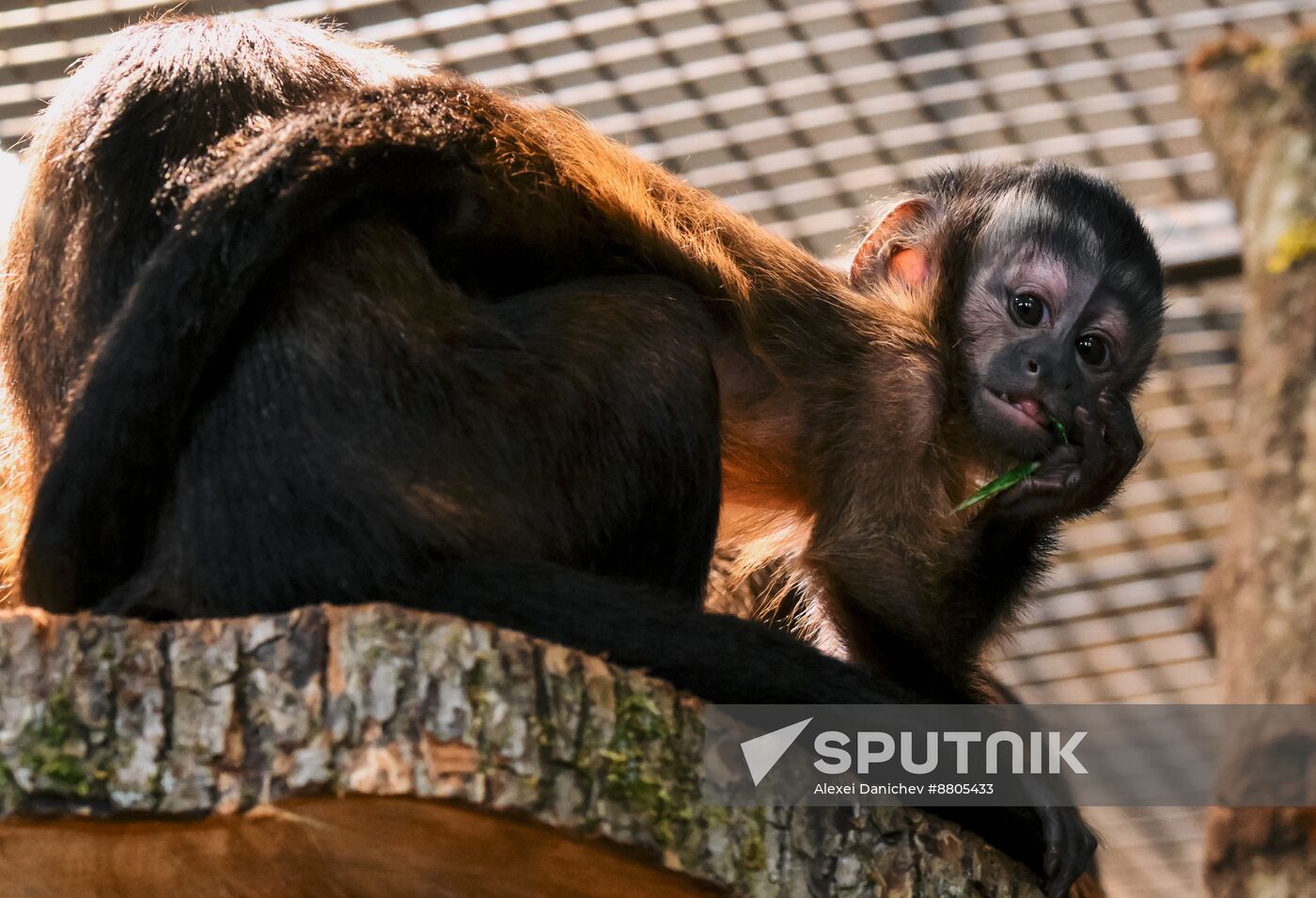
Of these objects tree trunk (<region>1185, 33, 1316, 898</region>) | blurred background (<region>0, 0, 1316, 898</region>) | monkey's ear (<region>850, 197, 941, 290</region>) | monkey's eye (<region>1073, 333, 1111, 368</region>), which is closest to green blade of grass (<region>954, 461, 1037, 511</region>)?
monkey's eye (<region>1073, 333, 1111, 368</region>)

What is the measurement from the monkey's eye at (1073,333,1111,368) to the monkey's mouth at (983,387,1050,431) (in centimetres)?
17

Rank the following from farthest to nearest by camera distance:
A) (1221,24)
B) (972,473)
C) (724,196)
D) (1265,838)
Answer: (724,196), (1221,24), (1265,838), (972,473)

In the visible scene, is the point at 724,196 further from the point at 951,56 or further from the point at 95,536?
the point at 95,536

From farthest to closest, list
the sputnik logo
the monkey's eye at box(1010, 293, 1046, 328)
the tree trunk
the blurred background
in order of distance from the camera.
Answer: the blurred background
the tree trunk
the monkey's eye at box(1010, 293, 1046, 328)
the sputnik logo

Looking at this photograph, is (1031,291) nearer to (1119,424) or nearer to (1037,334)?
(1037,334)

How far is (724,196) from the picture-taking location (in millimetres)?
4969

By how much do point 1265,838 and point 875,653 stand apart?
34.5 inches

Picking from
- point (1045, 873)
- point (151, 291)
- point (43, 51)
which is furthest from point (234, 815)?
point (43, 51)

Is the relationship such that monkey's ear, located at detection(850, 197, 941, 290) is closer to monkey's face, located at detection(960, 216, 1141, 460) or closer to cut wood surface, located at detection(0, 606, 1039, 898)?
monkey's face, located at detection(960, 216, 1141, 460)

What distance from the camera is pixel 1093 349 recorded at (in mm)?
2695

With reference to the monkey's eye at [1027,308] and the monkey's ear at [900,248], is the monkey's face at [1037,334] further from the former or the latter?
the monkey's ear at [900,248]

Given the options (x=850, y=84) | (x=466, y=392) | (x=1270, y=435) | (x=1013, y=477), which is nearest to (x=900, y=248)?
(x=1013, y=477)

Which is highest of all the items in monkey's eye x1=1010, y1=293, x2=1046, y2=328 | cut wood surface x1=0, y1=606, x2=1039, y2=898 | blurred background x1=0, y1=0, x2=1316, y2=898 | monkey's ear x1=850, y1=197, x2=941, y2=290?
blurred background x1=0, y1=0, x2=1316, y2=898

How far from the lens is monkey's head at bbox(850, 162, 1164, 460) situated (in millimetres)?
2588
